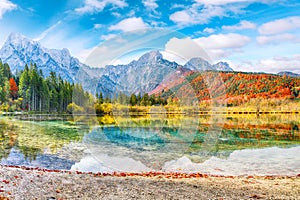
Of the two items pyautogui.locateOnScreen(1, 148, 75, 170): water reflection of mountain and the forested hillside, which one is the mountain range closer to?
pyautogui.locateOnScreen(1, 148, 75, 170): water reflection of mountain

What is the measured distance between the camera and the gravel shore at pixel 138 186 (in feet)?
23.2

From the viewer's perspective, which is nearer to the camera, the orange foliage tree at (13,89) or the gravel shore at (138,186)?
the gravel shore at (138,186)

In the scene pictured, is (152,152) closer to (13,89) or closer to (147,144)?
(147,144)

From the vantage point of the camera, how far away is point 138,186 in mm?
7844

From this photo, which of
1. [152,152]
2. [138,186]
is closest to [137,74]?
[138,186]

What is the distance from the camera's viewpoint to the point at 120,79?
686 centimetres

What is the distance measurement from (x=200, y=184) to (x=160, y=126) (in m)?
1.91

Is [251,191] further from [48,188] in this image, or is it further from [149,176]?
[48,188]

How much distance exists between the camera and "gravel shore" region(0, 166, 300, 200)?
23.2 ft

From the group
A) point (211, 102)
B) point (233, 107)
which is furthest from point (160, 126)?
point (233, 107)

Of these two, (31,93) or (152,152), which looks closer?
(152,152)

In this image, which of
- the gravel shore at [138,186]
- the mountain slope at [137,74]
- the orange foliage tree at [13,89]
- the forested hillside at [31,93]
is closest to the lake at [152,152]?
the mountain slope at [137,74]

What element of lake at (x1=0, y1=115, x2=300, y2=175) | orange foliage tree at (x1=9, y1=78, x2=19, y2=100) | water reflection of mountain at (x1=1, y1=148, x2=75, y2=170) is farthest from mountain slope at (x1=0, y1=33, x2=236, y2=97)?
orange foliage tree at (x1=9, y1=78, x2=19, y2=100)

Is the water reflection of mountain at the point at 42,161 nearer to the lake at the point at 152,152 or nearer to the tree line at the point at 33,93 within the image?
the lake at the point at 152,152
